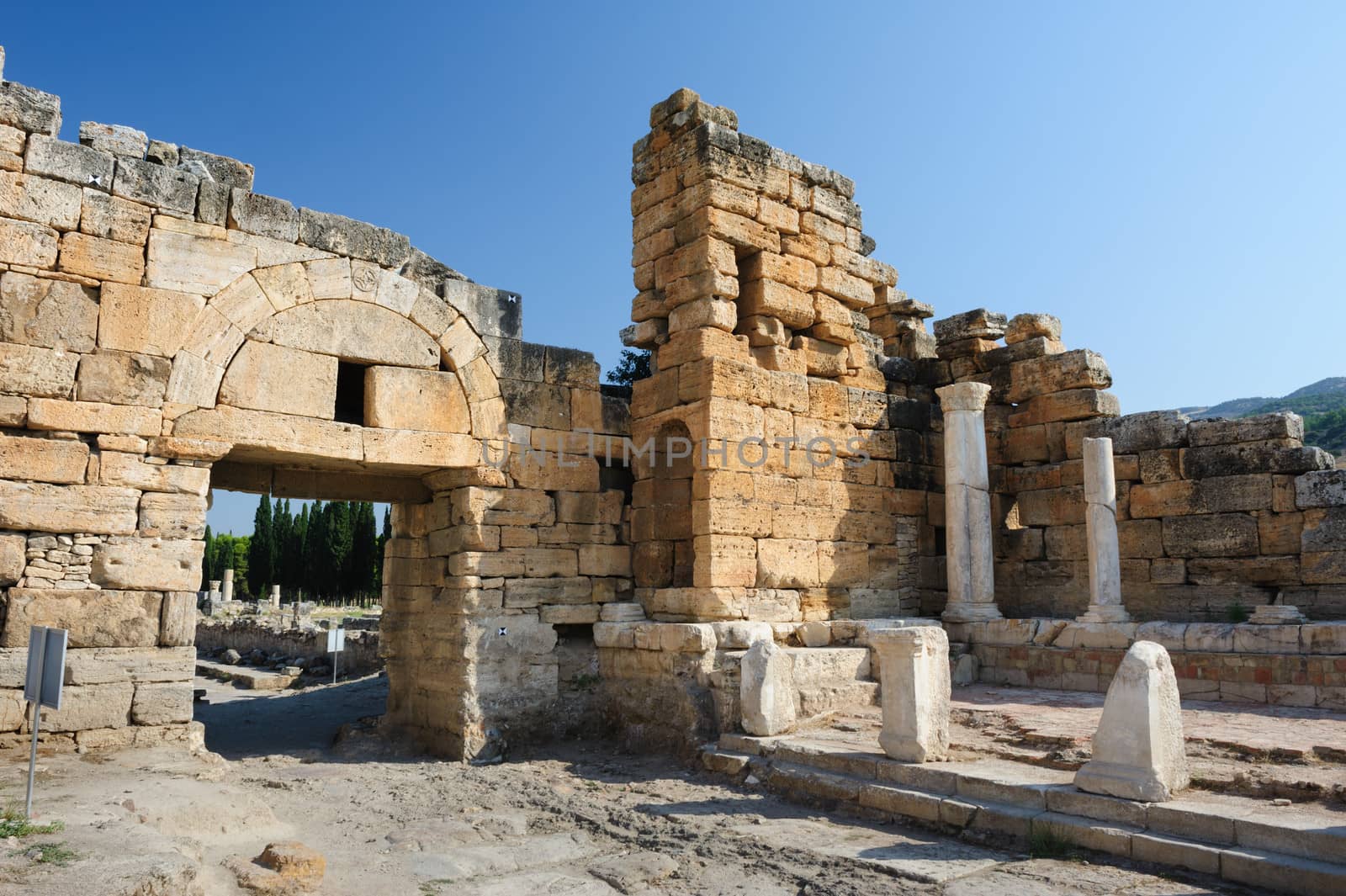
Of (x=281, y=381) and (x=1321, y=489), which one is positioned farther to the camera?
(x=1321, y=489)

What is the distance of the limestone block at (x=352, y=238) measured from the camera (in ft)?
26.9

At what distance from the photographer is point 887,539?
10.2 m

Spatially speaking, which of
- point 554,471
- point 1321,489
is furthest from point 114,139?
point 1321,489

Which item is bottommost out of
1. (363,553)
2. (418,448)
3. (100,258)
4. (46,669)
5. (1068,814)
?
(1068,814)

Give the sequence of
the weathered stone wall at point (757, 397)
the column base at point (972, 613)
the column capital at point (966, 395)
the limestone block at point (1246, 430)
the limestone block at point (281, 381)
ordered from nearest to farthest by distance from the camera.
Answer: the limestone block at point (281, 381), the weathered stone wall at point (757, 397), the limestone block at point (1246, 430), the column base at point (972, 613), the column capital at point (966, 395)

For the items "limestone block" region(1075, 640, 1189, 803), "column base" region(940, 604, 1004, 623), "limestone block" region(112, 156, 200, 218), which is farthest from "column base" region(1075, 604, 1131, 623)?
"limestone block" region(112, 156, 200, 218)

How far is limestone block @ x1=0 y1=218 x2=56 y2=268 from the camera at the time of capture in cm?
689

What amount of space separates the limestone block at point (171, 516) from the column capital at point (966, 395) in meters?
7.48

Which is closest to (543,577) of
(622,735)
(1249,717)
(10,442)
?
(622,735)

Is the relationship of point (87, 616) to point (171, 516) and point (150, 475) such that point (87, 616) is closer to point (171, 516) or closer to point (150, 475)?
point (171, 516)

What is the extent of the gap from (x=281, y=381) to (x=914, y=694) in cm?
560

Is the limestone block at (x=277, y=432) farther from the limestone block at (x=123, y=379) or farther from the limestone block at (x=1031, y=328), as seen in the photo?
the limestone block at (x=1031, y=328)

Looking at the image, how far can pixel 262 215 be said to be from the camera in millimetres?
7961

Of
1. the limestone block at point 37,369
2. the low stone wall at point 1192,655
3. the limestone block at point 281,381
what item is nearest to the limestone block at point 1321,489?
the low stone wall at point 1192,655
